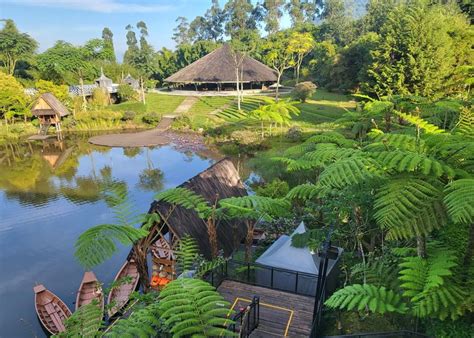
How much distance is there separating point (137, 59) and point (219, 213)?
56421mm

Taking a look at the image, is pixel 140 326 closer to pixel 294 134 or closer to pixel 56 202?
pixel 56 202

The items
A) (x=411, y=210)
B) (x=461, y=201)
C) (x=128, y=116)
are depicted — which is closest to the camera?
(x=461, y=201)

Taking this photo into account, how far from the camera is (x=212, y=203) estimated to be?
11102 mm

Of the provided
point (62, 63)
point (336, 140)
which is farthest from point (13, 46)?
point (336, 140)

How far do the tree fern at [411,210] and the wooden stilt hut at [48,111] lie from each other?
1275 inches

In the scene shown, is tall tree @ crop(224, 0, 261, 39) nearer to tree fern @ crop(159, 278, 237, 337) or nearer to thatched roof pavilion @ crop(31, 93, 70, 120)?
thatched roof pavilion @ crop(31, 93, 70, 120)

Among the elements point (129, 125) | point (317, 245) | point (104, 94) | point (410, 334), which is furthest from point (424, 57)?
point (104, 94)

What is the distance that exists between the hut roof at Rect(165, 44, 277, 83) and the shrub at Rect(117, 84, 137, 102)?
622 centimetres

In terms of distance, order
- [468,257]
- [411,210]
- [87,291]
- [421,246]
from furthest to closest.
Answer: [87,291] < [421,246] < [468,257] < [411,210]

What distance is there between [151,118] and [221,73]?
46.6 ft

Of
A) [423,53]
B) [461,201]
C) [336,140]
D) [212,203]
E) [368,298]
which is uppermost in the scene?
[423,53]

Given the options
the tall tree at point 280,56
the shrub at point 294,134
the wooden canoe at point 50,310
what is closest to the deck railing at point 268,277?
the wooden canoe at point 50,310

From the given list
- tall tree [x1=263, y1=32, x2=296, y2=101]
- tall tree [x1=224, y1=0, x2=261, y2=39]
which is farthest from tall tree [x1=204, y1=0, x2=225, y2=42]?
tall tree [x1=263, y1=32, x2=296, y2=101]

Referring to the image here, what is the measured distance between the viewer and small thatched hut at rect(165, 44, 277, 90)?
44.3m
